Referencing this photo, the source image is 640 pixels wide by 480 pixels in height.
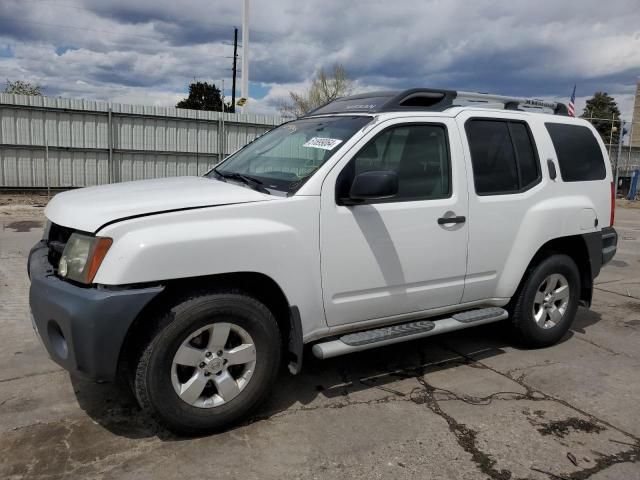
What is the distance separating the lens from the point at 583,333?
5355 mm

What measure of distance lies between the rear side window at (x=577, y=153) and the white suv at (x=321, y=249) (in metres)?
0.02

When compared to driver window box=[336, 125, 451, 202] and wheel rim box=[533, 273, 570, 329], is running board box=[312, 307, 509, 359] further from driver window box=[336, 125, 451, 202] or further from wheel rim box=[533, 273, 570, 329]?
driver window box=[336, 125, 451, 202]

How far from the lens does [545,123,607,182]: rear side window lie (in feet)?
15.6

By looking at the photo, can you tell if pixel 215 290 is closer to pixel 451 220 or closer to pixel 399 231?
pixel 399 231

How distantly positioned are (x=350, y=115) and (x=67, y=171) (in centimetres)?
1504

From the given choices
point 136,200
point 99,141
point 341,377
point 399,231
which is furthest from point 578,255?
point 99,141

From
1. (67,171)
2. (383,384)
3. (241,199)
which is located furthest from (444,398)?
(67,171)

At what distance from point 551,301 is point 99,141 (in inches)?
606

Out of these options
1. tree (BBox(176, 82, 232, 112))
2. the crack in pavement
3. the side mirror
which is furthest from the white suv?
tree (BBox(176, 82, 232, 112))

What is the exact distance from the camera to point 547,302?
4770 millimetres

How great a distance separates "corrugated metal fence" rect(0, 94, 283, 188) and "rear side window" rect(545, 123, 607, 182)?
49.1 feet

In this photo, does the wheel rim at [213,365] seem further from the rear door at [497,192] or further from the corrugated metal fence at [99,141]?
the corrugated metal fence at [99,141]

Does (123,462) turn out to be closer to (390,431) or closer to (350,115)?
(390,431)

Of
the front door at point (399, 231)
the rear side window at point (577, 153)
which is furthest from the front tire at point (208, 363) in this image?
the rear side window at point (577, 153)
